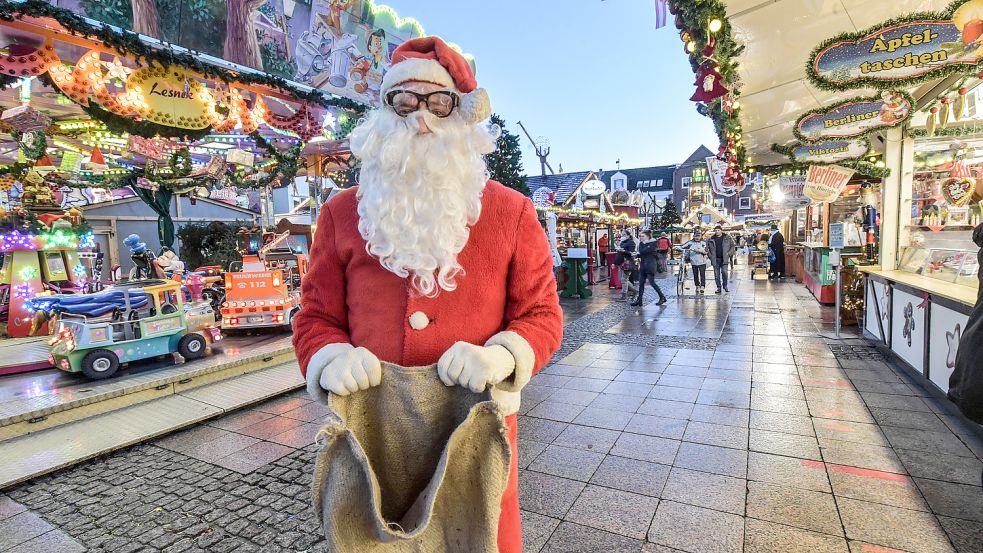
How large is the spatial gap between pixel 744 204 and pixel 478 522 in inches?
2102

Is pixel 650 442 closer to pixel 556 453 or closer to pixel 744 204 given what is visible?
pixel 556 453

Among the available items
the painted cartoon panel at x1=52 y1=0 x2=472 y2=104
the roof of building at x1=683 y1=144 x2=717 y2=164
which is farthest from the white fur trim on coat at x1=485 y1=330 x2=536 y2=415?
the roof of building at x1=683 y1=144 x2=717 y2=164

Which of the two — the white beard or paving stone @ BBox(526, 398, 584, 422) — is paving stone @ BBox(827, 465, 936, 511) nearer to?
paving stone @ BBox(526, 398, 584, 422)

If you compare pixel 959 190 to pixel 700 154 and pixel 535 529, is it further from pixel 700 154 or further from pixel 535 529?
pixel 700 154

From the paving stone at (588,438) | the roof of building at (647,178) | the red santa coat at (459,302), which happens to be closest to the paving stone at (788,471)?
the paving stone at (588,438)

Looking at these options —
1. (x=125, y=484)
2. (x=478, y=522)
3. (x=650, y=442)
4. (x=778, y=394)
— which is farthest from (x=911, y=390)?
(x=125, y=484)

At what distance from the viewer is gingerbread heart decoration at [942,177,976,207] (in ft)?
17.2

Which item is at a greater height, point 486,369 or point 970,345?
point 486,369

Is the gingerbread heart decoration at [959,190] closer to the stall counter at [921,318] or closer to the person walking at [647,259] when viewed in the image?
the stall counter at [921,318]

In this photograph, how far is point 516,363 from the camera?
1.21 metres

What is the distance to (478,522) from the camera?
107 centimetres

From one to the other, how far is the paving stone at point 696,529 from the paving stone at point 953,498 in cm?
113

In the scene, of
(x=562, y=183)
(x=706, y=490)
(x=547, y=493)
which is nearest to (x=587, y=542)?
(x=547, y=493)

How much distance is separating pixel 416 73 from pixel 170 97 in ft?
16.0
